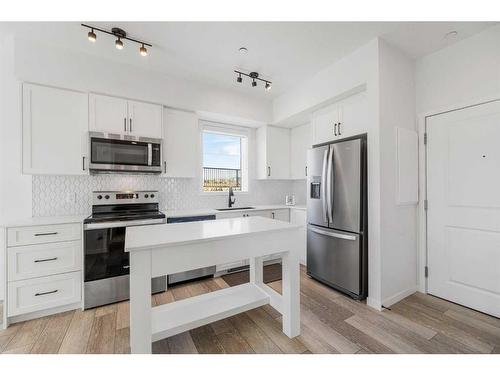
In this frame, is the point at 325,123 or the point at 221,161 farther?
the point at 221,161

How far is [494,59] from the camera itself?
2.05m

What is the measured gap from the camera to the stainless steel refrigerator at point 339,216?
233 cm

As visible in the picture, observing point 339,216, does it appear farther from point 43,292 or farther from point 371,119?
point 43,292

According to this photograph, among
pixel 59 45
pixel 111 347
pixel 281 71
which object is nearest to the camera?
pixel 111 347

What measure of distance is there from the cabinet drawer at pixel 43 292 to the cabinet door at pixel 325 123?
3.28 m

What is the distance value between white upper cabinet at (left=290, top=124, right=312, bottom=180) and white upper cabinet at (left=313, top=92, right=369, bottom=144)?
64 cm

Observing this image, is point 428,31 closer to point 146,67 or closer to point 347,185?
point 347,185

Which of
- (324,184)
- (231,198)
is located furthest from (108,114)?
(324,184)

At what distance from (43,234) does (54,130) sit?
113 centimetres

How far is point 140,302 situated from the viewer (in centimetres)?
132

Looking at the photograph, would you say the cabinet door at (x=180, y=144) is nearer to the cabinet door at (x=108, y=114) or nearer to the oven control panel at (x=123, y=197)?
the oven control panel at (x=123, y=197)

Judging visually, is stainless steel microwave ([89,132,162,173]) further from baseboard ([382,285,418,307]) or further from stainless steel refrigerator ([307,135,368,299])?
baseboard ([382,285,418,307])

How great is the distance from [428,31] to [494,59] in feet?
2.14

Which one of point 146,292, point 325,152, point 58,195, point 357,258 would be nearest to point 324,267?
point 357,258
